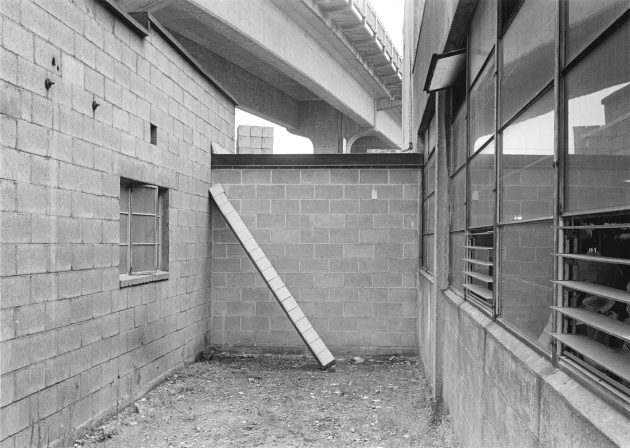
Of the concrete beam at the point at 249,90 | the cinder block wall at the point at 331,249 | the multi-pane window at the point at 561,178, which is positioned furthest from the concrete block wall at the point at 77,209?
the concrete beam at the point at 249,90

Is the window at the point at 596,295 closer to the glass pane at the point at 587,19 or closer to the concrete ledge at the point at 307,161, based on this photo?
the glass pane at the point at 587,19

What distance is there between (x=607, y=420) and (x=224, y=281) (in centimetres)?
908

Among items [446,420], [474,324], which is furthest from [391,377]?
[474,324]

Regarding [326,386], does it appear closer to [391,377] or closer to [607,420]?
[391,377]

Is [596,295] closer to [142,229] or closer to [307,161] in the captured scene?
[142,229]

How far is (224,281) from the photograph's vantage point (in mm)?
10602

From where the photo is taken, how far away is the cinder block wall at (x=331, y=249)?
1048 centimetres

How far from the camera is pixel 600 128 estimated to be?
6.90 ft

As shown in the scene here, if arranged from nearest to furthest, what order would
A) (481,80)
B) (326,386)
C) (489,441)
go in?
(489,441), (481,80), (326,386)

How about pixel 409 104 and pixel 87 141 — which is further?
pixel 409 104

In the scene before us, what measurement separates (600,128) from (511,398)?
1.61m

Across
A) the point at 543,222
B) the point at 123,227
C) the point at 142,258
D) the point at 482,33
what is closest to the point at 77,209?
the point at 123,227

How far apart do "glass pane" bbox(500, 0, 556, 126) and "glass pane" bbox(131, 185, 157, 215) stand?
4.98 meters

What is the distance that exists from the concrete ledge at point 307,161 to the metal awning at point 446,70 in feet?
12.9
